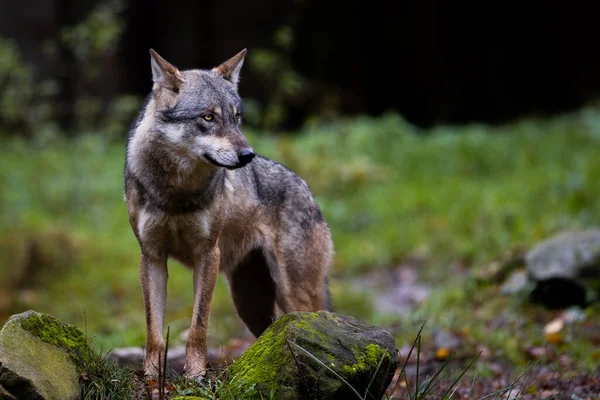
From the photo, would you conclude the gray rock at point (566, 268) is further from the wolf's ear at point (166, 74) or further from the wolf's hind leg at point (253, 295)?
the wolf's ear at point (166, 74)

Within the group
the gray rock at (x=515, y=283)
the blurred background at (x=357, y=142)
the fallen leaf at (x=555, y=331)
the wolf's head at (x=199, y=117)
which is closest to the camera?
the wolf's head at (x=199, y=117)

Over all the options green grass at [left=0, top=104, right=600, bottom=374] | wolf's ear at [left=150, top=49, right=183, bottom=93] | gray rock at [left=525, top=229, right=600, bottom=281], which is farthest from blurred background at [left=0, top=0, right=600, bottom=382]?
wolf's ear at [left=150, top=49, right=183, bottom=93]

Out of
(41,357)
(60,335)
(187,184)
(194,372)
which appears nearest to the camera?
(41,357)

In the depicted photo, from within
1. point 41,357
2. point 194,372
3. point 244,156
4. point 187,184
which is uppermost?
point 244,156

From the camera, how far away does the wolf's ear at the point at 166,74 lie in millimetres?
4465

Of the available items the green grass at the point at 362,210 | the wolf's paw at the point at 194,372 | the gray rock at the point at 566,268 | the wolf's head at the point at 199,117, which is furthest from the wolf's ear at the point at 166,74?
the gray rock at the point at 566,268

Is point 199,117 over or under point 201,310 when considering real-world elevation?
over

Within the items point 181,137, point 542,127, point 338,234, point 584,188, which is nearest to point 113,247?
point 338,234

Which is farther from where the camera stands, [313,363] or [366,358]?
[366,358]

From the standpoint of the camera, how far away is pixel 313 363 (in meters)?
3.40

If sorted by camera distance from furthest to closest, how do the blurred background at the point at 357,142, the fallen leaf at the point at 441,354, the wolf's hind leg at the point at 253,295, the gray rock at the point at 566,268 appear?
the blurred background at the point at 357,142 → the gray rock at the point at 566,268 → the fallen leaf at the point at 441,354 → the wolf's hind leg at the point at 253,295

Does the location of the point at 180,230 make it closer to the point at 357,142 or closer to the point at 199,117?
the point at 199,117

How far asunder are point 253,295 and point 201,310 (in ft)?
4.14

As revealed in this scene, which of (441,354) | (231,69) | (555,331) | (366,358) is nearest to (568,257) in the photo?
(555,331)
